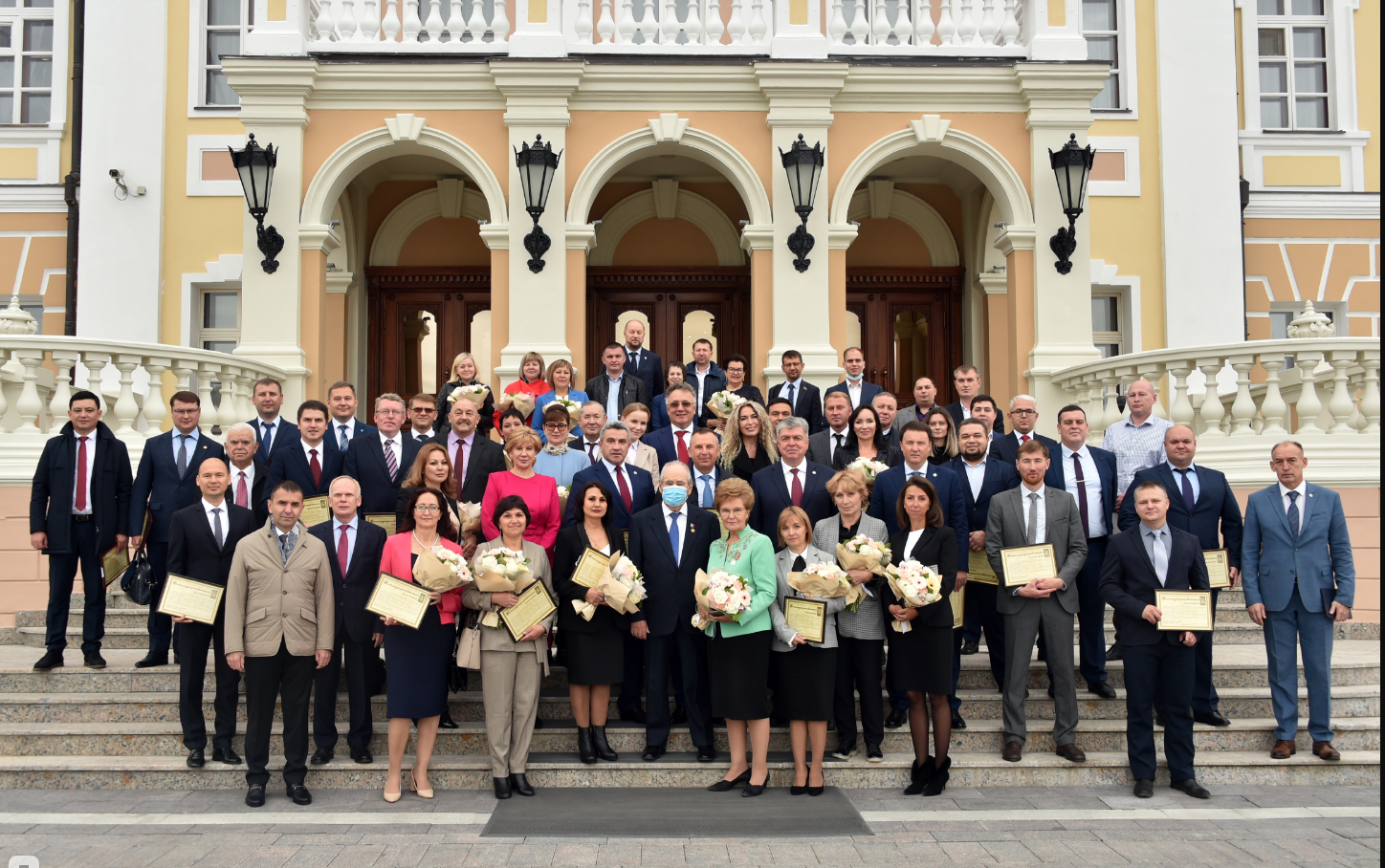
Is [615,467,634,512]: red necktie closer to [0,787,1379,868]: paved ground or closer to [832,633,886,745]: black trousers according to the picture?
[832,633,886,745]: black trousers

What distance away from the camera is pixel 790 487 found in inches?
301

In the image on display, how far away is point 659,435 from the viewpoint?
8.73 m

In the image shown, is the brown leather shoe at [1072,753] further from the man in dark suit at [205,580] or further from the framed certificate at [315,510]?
the man in dark suit at [205,580]

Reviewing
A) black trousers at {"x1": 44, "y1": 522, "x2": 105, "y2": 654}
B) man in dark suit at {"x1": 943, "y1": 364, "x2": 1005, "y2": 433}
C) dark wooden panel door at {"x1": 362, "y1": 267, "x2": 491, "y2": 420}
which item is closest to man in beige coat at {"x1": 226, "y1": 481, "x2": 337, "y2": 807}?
black trousers at {"x1": 44, "y1": 522, "x2": 105, "y2": 654}

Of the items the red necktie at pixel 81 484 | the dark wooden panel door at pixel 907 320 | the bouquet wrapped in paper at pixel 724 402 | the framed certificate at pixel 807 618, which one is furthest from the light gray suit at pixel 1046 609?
the dark wooden panel door at pixel 907 320

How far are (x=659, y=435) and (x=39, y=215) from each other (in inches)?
471

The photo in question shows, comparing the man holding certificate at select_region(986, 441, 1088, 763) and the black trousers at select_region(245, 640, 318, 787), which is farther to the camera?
the man holding certificate at select_region(986, 441, 1088, 763)

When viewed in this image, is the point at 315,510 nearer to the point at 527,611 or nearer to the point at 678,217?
the point at 527,611

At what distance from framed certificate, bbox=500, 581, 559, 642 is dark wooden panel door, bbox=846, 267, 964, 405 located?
999 centimetres

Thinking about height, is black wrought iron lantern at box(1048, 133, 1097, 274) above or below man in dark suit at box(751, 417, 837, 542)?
above

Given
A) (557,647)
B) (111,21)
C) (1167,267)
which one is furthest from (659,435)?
(111,21)

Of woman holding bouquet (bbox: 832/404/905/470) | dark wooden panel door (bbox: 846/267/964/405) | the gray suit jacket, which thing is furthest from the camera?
dark wooden panel door (bbox: 846/267/964/405)

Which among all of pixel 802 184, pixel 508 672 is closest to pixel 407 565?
pixel 508 672

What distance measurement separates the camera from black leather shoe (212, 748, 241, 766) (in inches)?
275
